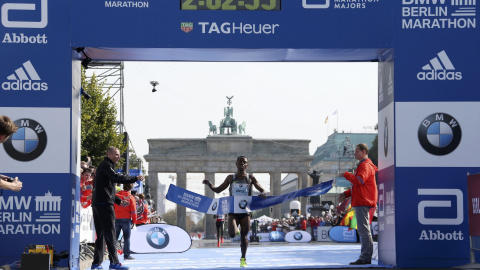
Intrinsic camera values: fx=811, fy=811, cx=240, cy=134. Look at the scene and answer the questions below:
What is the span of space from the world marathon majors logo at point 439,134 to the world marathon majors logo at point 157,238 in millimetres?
9979

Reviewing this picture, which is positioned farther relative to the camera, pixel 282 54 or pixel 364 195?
pixel 364 195

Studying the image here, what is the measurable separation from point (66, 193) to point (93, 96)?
25968mm

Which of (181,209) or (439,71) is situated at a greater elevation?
(439,71)

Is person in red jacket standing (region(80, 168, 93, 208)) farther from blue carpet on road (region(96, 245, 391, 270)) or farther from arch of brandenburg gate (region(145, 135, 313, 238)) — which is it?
arch of brandenburg gate (region(145, 135, 313, 238))

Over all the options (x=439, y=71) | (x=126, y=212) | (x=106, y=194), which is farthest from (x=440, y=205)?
(x=126, y=212)

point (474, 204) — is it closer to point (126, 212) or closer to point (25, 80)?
point (25, 80)

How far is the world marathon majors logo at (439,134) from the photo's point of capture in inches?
474

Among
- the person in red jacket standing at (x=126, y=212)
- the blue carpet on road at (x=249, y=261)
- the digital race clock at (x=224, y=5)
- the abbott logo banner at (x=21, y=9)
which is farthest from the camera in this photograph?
the person in red jacket standing at (x=126, y=212)

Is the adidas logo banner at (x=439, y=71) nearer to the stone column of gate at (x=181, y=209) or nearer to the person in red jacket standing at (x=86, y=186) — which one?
the person in red jacket standing at (x=86, y=186)

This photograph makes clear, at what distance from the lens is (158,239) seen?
67.5 feet

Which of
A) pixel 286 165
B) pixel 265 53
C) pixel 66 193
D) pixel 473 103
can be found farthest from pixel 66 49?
pixel 286 165

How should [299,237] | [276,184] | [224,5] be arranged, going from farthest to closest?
[276,184]
[299,237]
[224,5]

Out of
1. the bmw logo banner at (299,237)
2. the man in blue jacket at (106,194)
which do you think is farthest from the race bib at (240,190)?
the bmw logo banner at (299,237)

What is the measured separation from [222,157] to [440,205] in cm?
8594
